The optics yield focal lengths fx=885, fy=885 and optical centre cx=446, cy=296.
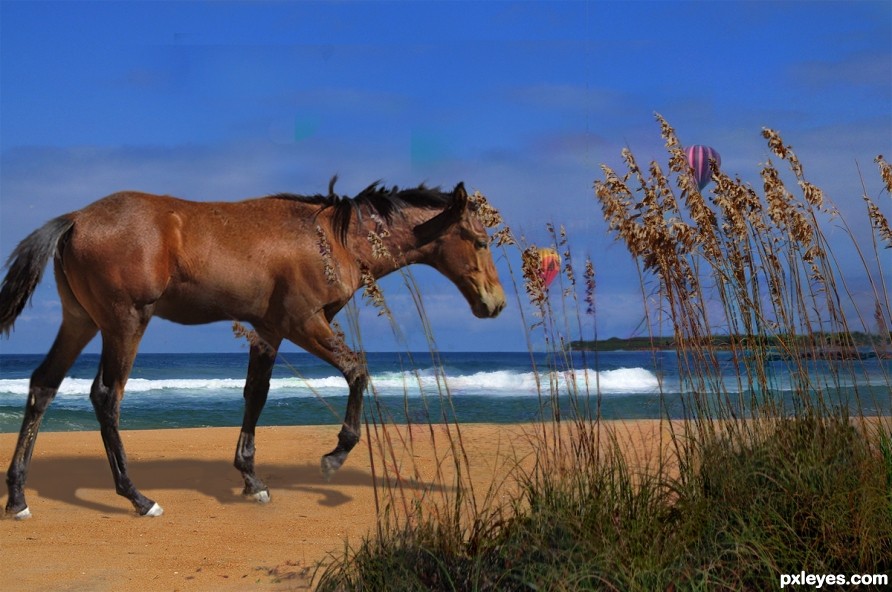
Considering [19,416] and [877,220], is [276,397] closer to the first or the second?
[19,416]

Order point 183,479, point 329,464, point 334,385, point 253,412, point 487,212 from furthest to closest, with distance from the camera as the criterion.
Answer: point 334,385, point 183,479, point 253,412, point 329,464, point 487,212

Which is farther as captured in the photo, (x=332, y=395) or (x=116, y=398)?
(x=332, y=395)

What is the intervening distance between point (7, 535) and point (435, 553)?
11.0ft

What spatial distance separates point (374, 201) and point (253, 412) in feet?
6.04

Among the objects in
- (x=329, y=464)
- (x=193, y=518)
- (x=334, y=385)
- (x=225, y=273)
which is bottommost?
(x=193, y=518)

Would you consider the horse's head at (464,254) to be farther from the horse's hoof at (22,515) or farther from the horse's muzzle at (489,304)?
the horse's hoof at (22,515)

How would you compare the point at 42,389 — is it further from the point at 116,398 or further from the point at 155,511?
the point at 155,511

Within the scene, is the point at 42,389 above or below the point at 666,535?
above

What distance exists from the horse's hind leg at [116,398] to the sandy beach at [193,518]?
16 centimetres

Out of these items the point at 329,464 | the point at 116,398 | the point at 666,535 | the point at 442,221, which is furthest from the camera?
the point at 442,221

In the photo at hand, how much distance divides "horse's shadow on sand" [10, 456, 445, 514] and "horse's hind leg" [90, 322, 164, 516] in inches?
8.4

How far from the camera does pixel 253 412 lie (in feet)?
21.3

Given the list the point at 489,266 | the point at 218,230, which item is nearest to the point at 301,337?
the point at 218,230

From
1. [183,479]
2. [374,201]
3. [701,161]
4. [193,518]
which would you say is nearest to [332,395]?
[701,161]
